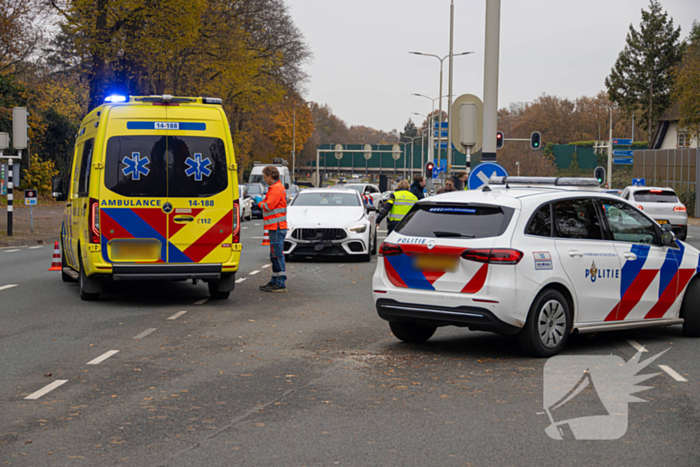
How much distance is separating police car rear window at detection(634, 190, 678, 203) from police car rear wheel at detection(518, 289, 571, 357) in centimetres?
2080

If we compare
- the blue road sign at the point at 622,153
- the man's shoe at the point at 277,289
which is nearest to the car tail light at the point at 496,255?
the man's shoe at the point at 277,289

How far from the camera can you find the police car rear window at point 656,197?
89.5 ft

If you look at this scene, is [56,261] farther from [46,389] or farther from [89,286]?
[46,389]

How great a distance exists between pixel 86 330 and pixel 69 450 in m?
4.49

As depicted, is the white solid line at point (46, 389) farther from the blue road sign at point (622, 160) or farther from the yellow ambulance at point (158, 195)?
the blue road sign at point (622, 160)

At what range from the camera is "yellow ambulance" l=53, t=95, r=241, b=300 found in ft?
36.0

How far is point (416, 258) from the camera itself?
8.03 meters

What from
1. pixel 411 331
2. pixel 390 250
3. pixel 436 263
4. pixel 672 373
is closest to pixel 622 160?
pixel 411 331

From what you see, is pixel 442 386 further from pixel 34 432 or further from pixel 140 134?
pixel 140 134

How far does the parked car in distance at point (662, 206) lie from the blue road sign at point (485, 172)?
12716 mm

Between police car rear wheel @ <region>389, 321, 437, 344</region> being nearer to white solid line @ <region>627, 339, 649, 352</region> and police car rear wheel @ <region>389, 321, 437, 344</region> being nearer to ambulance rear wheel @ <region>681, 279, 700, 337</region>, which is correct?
white solid line @ <region>627, 339, 649, 352</region>

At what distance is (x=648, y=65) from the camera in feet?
271

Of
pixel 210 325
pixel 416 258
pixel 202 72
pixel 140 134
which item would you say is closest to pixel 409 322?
pixel 416 258

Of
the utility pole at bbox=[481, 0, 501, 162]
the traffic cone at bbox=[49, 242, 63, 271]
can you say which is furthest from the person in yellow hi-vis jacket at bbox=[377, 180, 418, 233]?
the traffic cone at bbox=[49, 242, 63, 271]
